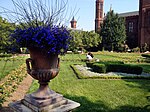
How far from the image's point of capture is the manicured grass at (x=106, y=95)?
17.4 feet

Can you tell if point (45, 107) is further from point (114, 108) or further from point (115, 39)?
point (115, 39)

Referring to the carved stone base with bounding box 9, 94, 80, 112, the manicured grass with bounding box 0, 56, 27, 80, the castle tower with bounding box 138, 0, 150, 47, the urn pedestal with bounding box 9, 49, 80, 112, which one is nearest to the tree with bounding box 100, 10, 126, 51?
the castle tower with bounding box 138, 0, 150, 47

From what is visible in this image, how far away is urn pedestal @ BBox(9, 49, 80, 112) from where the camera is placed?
333cm

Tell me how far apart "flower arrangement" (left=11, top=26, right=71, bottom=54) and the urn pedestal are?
17 cm

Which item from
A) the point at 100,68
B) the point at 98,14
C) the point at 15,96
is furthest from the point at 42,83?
the point at 98,14

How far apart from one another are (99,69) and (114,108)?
604 centimetres

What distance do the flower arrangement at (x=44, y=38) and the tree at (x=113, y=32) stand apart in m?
34.4

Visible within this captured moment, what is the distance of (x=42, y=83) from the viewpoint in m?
3.49

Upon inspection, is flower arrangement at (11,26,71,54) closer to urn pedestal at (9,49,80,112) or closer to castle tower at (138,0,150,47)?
urn pedestal at (9,49,80,112)

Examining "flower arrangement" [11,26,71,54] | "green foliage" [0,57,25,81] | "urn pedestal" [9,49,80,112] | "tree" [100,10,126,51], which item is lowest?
"green foliage" [0,57,25,81]

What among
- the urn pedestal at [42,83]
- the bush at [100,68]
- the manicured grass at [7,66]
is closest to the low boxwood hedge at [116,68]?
the bush at [100,68]

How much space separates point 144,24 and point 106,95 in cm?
3435

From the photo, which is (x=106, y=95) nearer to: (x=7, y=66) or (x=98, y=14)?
(x=7, y=66)

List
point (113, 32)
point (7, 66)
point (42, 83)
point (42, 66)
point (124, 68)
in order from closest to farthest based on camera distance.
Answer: point (42, 66) < point (42, 83) < point (124, 68) < point (7, 66) < point (113, 32)
